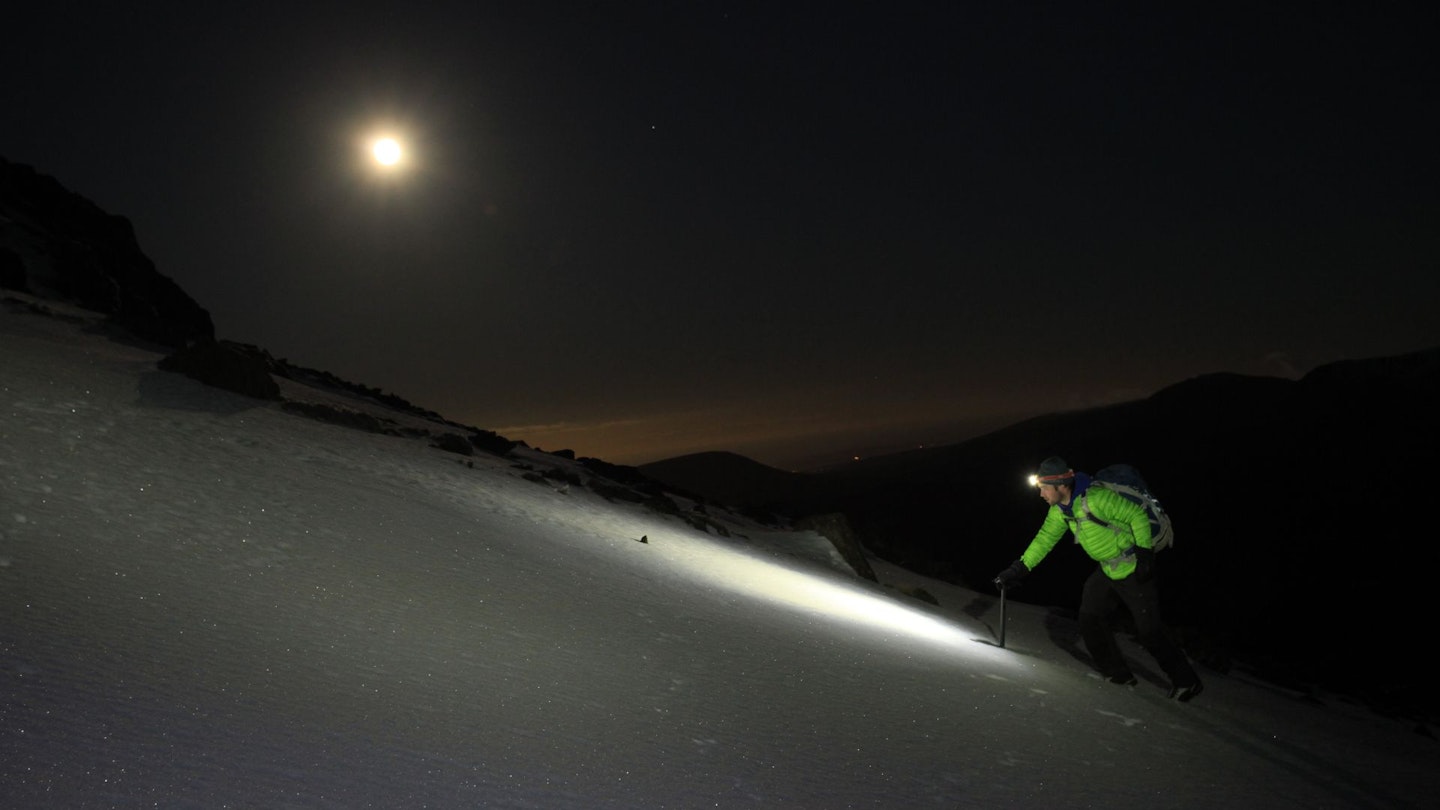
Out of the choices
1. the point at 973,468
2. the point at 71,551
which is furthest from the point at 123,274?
the point at 973,468

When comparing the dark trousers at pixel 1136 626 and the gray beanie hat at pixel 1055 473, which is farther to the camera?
the gray beanie hat at pixel 1055 473

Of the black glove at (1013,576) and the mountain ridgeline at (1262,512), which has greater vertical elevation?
the mountain ridgeline at (1262,512)

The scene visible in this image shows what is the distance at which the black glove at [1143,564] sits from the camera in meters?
7.07

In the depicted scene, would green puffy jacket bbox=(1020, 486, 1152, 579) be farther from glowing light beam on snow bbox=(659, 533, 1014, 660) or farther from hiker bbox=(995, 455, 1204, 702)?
glowing light beam on snow bbox=(659, 533, 1014, 660)

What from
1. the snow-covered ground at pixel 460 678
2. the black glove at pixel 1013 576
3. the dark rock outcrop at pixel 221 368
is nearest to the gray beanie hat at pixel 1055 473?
the black glove at pixel 1013 576

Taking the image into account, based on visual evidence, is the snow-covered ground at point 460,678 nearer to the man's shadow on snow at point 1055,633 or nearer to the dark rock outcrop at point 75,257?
the man's shadow on snow at point 1055,633

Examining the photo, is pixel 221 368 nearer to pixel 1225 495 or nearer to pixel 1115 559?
pixel 1115 559

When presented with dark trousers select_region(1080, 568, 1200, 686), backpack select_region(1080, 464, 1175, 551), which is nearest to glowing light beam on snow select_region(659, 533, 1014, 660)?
dark trousers select_region(1080, 568, 1200, 686)

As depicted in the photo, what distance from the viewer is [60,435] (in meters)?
6.87

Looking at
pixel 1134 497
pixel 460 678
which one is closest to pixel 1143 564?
pixel 1134 497

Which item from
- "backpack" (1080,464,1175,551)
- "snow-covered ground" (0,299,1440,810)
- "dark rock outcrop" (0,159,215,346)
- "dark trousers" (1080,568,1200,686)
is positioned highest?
"dark rock outcrop" (0,159,215,346)

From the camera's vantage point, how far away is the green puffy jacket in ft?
23.2

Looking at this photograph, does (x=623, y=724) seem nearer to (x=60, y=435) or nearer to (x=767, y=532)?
(x=60, y=435)

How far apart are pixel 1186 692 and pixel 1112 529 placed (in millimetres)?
1548
